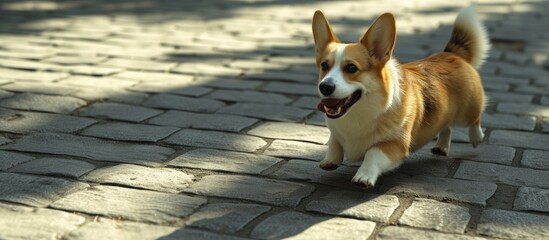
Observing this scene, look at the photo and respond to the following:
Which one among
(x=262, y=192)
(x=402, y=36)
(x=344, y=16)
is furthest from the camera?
(x=344, y=16)

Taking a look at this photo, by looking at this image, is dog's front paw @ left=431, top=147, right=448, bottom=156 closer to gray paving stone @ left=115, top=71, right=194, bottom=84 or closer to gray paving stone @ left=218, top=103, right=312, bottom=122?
gray paving stone @ left=218, top=103, right=312, bottom=122

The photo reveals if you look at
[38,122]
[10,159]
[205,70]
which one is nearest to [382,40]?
[10,159]

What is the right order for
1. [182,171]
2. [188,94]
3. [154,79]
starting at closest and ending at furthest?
[182,171] < [188,94] < [154,79]

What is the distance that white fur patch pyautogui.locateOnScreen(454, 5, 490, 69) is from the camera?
4.43 metres

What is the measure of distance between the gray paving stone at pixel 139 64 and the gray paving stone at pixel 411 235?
3453 millimetres

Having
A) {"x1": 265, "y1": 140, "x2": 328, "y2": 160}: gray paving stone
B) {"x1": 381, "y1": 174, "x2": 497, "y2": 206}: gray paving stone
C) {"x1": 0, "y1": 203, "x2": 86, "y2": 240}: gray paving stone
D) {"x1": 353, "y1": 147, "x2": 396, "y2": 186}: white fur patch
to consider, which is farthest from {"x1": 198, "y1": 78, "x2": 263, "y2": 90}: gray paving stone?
{"x1": 0, "y1": 203, "x2": 86, "y2": 240}: gray paving stone

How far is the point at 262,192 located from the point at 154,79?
2.59m

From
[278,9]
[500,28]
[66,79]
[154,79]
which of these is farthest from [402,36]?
[66,79]

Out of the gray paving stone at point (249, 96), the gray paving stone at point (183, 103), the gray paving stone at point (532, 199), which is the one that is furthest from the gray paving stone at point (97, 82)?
the gray paving stone at point (532, 199)

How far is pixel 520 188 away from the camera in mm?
3623

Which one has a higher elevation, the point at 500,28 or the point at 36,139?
the point at 36,139

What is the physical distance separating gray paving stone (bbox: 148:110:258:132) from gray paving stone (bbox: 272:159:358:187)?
0.71 meters

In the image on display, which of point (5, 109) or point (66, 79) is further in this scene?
point (66, 79)

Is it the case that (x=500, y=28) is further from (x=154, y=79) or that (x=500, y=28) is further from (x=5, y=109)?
(x=5, y=109)
